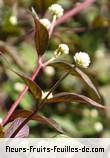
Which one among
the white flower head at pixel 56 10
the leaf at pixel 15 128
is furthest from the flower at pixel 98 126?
the leaf at pixel 15 128

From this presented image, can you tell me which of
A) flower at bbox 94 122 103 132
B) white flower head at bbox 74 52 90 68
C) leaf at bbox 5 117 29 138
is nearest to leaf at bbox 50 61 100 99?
white flower head at bbox 74 52 90 68

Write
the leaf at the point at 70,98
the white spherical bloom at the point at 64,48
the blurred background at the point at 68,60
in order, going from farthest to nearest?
the blurred background at the point at 68,60
the white spherical bloom at the point at 64,48
the leaf at the point at 70,98

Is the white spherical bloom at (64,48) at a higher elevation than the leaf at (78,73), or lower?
higher

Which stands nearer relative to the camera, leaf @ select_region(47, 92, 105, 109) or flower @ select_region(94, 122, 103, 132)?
leaf @ select_region(47, 92, 105, 109)

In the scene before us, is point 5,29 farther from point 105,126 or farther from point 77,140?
point 77,140

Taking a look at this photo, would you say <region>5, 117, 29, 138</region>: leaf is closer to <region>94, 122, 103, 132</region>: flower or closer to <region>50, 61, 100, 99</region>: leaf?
<region>50, 61, 100, 99</region>: leaf

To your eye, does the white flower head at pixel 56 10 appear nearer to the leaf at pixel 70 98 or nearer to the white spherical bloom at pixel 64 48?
the white spherical bloom at pixel 64 48

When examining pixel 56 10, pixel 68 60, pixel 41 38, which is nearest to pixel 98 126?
pixel 68 60

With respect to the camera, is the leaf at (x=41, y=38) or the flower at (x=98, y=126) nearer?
the leaf at (x=41, y=38)

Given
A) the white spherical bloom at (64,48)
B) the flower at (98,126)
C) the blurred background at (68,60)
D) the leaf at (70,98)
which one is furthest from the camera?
the flower at (98,126)
